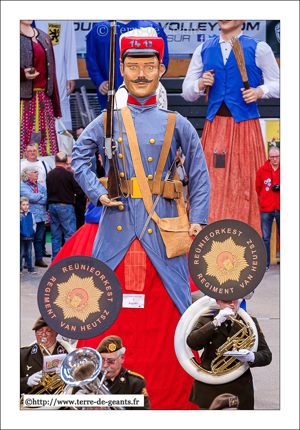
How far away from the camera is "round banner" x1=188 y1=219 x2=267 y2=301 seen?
357 centimetres

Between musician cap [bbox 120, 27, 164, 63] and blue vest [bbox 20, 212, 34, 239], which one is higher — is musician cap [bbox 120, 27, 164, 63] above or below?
above

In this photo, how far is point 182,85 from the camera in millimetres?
4176

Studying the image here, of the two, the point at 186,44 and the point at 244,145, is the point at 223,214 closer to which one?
the point at 244,145

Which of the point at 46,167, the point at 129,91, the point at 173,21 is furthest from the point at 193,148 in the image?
the point at 46,167

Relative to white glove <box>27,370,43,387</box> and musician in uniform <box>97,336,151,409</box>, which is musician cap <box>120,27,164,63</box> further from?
white glove <box>27,370,43,387</box>

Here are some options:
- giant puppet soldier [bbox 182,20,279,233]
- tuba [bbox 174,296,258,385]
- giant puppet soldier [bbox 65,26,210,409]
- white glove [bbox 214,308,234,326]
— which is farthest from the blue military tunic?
giant puppet soldier [bbox 182,20,279,233]

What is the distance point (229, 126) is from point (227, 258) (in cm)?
107

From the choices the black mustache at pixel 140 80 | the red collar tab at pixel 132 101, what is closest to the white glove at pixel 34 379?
the red collar tab at pixel 132 101

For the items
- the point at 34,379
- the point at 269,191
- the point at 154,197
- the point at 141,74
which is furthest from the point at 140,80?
the point at 34,379

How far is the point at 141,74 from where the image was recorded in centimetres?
372

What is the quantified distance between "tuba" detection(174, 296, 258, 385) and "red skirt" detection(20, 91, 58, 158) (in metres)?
1.35

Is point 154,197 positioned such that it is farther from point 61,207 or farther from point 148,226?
point 61,207

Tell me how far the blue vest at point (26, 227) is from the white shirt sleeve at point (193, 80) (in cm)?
119

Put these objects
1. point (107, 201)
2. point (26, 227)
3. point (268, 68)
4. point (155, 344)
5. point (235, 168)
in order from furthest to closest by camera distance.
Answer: point (235, 168) → point (26, 227) → point (268, 68) → point (155, 344) → point (107, 201)
